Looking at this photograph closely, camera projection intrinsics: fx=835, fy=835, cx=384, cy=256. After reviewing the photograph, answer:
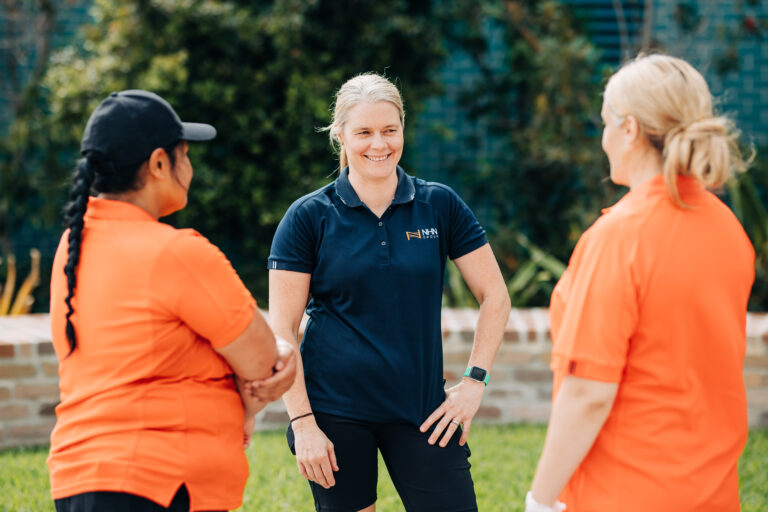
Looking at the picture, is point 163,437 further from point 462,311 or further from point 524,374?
point 462,311

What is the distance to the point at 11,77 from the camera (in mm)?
8297

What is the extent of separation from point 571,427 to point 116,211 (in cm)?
121

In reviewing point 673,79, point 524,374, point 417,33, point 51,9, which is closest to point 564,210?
point 417,33

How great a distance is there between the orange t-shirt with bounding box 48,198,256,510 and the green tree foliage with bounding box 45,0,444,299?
16.6 feet

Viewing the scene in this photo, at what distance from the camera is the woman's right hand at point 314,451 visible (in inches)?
107

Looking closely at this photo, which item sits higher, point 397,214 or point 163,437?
point 397,214

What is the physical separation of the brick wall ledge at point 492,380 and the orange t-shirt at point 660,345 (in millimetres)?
3581

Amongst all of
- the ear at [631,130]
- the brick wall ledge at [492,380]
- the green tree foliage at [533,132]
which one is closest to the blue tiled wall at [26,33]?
the brick wall ledge at [492,380]

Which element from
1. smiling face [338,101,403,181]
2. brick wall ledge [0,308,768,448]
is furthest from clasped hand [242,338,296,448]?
brick wall ledge [0,308,768,448]

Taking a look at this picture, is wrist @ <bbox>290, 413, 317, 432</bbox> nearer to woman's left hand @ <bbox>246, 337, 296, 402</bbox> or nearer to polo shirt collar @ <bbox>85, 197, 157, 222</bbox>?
woman's left hand @ <bbox>246, 337, 296, 402</bbox>

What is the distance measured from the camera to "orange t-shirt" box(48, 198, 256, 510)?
199 centimetres

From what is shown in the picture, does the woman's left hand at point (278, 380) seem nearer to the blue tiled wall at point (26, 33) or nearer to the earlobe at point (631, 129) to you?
the earlobe at point (631, 129)

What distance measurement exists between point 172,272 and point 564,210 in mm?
6509

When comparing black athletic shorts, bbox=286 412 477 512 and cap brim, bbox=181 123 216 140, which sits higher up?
cap brim, bbox=181 123 216 140
